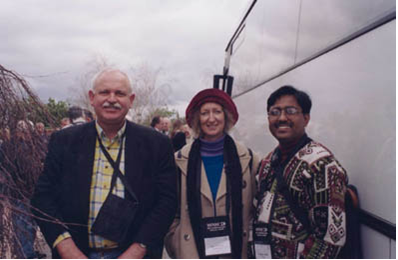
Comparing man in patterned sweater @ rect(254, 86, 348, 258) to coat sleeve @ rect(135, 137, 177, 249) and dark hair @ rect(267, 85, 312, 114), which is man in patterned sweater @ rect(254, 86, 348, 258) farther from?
coat sleeve @ rect(135, 137, 177, 249)

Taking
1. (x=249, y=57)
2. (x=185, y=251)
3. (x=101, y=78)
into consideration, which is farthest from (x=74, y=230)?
(x=249, y=57)

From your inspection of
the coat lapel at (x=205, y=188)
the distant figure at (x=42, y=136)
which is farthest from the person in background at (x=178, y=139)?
the distant figure at (x=42, y=136)

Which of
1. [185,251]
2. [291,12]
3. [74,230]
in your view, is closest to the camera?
[74,230]

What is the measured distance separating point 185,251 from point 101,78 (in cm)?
117

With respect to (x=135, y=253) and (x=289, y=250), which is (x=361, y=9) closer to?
(x=289, y=250)

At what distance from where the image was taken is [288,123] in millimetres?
2057

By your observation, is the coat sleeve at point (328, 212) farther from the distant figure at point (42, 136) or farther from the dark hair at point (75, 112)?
the dark hair at point (75, 112)

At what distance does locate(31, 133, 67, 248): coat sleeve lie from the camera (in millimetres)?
1941

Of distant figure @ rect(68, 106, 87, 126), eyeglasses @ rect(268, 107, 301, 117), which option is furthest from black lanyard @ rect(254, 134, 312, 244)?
distant figure @ rect(68, 106, 87, 126)

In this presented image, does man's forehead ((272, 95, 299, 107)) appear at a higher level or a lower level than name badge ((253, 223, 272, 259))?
higher

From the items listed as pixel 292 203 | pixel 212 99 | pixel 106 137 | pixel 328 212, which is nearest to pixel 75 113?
pixel 106 137

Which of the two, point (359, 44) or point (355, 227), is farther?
point (359, 44)

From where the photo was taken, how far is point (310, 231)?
181 cm

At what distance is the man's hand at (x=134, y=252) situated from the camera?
2.03m
